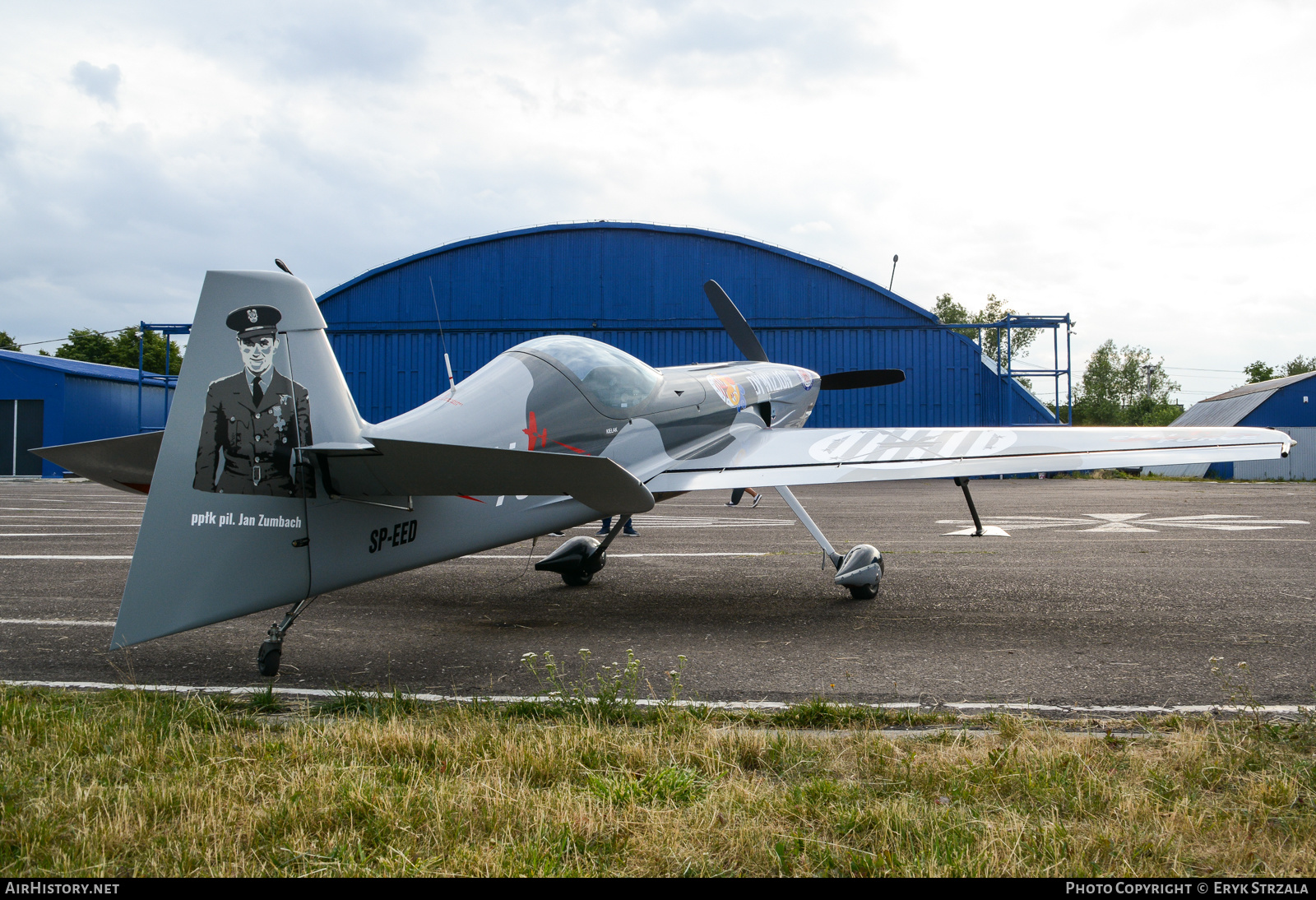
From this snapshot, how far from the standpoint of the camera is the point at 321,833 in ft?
7.72

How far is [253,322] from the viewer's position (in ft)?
13.1

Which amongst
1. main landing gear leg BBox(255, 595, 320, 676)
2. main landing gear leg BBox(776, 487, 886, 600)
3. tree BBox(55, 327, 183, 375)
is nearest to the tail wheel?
main landing gear leg BBox(255, 595, 320, 676)

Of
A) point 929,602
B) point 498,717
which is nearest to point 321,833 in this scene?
point 498,717

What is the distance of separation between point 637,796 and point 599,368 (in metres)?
4.10

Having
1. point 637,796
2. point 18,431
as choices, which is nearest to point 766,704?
point 637,796

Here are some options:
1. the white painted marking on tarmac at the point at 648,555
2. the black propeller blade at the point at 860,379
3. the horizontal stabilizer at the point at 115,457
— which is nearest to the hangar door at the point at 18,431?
the white painted marking on tarmac at the point at 648,555

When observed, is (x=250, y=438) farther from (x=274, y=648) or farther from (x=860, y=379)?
(x=860, y=379)

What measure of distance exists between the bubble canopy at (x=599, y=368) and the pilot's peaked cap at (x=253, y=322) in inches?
78.5

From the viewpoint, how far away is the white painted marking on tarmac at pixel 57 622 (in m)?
5.72

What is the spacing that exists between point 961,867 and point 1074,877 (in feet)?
0.98

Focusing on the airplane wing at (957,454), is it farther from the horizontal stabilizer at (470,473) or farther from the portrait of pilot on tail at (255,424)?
the portrait of pilot on tail at (255,424)

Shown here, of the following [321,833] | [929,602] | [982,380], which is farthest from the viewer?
[982,380]
